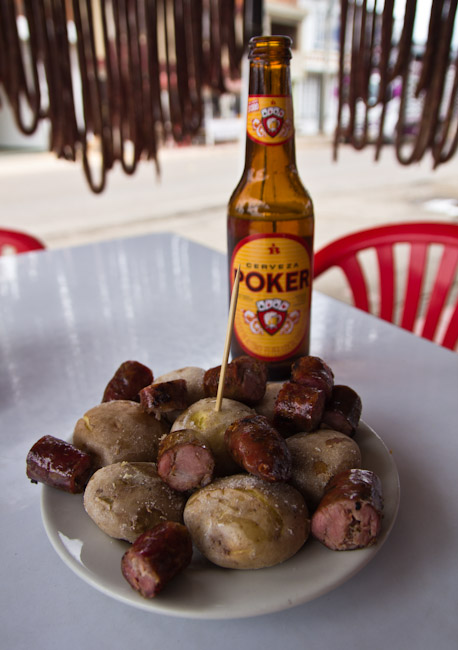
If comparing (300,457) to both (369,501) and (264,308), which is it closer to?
(369,501)

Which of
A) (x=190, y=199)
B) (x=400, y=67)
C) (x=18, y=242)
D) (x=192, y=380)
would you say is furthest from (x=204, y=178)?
(x=192, y=380)

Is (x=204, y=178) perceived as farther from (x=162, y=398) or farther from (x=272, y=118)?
(x=162, y=398)

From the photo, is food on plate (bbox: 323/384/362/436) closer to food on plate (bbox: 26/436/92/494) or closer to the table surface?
the table surface

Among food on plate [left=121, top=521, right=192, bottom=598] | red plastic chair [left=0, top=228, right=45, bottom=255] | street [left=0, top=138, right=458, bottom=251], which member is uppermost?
food on plate [left=121, top=521, right=192, bottom=598]

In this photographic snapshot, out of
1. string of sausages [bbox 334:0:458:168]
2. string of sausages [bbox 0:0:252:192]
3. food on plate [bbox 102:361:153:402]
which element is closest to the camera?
food on plate [bbox 102:361:153:402]

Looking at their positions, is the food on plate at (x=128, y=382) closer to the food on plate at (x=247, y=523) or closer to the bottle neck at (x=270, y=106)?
the food on plate at (x=247, y=523)

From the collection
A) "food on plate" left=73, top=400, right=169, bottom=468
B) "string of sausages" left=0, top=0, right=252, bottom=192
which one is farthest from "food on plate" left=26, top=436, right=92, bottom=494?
"string of sausages" left=0, top=0, right=252, bottom=192

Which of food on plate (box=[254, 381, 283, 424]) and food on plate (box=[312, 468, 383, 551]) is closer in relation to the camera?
food on plate (box=[312, 468, 383, 551])
